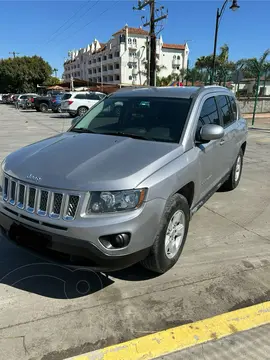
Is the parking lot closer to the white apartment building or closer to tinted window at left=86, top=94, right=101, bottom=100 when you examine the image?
tinted window at left=86, top=94, right=101, bottom=100

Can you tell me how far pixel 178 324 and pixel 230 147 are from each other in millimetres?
3003

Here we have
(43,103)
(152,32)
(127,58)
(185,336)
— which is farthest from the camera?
(127,58)

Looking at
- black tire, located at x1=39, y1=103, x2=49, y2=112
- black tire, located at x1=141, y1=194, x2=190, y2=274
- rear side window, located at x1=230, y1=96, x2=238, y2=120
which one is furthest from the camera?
black tire, located at x1=39, y1=103, x2=49, y2=112

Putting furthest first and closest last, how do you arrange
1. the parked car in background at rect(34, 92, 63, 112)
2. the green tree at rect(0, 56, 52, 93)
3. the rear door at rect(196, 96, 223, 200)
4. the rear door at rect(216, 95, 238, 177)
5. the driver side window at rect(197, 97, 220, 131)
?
the green tree at rect(0, 56, 52, 93) → the parked car in background at rect(34, 92, 63, 112) → the rear door at rect(216, 95, 238, 177) → the driver side window at rect(197, 97, 220, 131) → the rear door at rect(196, 96, 223, 200)

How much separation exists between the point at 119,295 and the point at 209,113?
249 cm

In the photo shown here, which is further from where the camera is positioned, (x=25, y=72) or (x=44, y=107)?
(x=25, y=72)

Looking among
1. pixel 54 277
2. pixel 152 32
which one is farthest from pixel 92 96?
pixel 54 277

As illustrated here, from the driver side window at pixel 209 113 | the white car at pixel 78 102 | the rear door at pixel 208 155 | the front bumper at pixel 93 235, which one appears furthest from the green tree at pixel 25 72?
the front bumper at pixel 93 235

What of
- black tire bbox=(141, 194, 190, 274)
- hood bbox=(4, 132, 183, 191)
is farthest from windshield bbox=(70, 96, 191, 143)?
black tire bbox=(141, 194, 190, 274)

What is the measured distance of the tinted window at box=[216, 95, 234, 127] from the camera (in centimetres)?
453

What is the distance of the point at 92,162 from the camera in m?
2.76

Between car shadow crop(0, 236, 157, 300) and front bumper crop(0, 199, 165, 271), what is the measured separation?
1.11ft

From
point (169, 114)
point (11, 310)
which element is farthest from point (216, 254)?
point (11, 310)

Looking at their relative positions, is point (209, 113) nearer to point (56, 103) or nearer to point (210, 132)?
point (210, 132)
